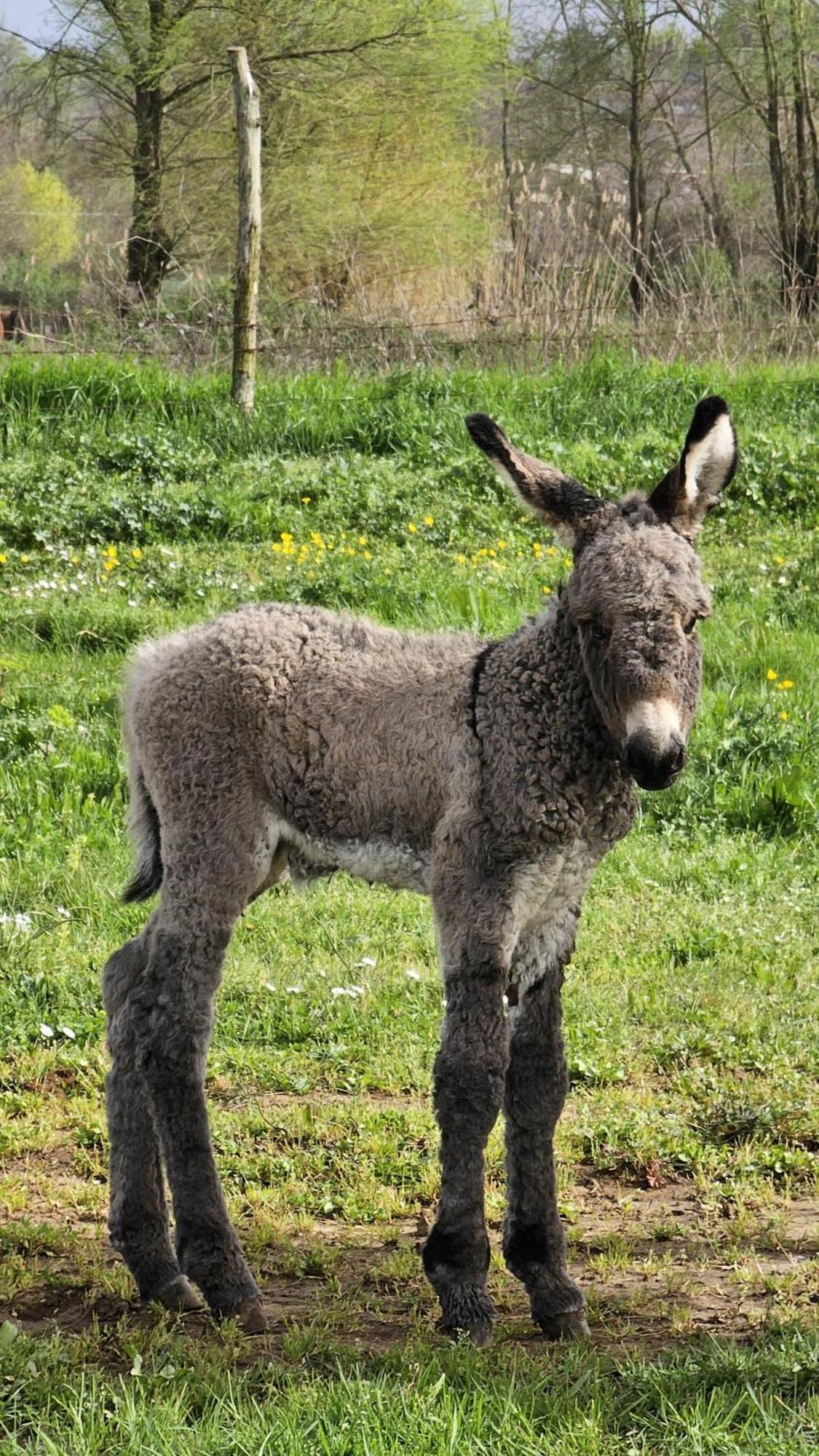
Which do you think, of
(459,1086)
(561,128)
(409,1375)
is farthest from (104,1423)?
(561,128)

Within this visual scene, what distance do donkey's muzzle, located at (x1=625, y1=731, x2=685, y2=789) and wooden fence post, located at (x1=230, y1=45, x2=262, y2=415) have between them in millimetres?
9056

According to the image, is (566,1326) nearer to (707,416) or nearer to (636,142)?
(707,416)

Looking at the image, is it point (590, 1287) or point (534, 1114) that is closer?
point (534, 1114)

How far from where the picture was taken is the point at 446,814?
365 cm

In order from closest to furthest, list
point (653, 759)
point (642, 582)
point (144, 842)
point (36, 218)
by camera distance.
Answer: point (653, 759)
point (642, 582)
point (144, 842)
point (36, 218)

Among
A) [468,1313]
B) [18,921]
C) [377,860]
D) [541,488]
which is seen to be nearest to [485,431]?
[541,488]

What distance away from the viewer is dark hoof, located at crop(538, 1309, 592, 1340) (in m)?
3.62

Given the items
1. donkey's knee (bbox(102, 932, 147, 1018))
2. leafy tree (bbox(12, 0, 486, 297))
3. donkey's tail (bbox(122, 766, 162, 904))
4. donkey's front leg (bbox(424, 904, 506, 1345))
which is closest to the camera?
donkey's front leg (bbox(424, 904, 506, 1345))

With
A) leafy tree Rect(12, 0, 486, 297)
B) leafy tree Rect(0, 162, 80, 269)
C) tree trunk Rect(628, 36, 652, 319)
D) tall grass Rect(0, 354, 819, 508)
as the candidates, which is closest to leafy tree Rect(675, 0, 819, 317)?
tree trunk Rect(628, 36, 652, 319)

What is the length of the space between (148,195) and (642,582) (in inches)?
804

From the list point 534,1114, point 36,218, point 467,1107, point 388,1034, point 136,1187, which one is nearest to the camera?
point 467,1107

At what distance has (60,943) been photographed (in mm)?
5840

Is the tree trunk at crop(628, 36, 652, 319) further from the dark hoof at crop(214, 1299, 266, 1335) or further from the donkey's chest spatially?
the dark hoof at crop(214, 1299, 266, 1335)

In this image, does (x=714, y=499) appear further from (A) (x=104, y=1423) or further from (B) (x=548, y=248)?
(B) (x=548, y=248)
